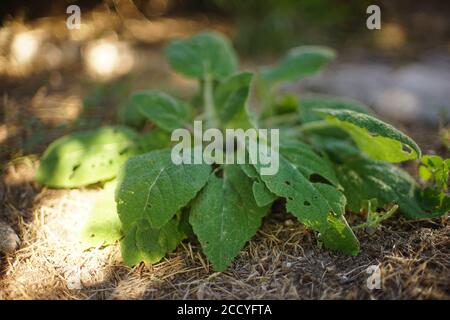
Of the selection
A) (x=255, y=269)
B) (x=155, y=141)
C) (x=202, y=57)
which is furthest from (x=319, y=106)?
(x=255, y=269)

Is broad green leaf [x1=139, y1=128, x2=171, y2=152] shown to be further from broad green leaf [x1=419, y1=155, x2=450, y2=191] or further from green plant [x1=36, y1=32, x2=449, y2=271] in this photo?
broad green leaf [x1=419, y1=155, x2=450, y2=191]

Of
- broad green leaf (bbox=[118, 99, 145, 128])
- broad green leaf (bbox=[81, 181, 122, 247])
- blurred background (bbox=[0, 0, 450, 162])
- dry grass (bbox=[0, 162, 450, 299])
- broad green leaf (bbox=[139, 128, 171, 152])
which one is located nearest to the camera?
dry grass (bbox=[0, 162, 450, 299])

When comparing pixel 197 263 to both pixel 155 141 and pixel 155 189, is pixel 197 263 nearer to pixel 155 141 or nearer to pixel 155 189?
pixel 155 189

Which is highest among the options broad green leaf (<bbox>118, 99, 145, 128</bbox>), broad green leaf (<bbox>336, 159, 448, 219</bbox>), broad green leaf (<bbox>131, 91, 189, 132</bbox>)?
broad green leaf (<bbox>131, 91, 189, 132</bbox>)

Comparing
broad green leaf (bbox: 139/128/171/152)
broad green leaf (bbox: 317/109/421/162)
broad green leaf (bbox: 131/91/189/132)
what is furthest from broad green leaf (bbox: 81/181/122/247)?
broad green leaf (bbox: 317/109/421/162)

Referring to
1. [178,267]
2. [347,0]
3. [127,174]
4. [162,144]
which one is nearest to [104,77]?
[162,144]

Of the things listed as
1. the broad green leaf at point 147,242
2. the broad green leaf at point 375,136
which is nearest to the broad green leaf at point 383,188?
the broad green leaf at point 375,136

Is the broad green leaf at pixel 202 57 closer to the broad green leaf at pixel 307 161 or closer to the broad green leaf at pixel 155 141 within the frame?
the broad green leaf at pixel 155 141
